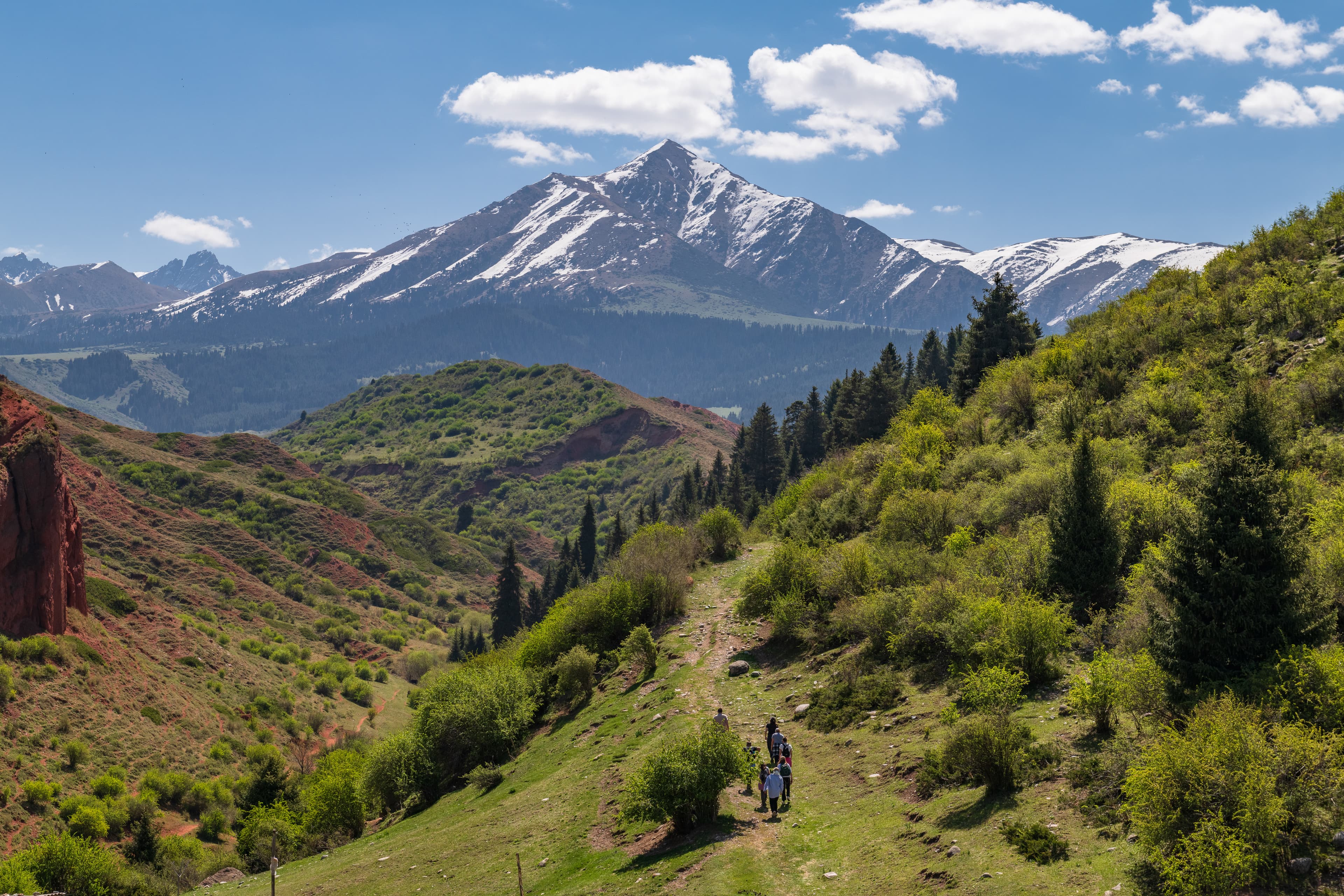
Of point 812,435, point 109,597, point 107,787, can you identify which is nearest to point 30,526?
point 109,597

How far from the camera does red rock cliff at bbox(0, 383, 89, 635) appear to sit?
63719mm

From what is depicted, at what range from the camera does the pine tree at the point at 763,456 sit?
410ft

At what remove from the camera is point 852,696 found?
35156 mm

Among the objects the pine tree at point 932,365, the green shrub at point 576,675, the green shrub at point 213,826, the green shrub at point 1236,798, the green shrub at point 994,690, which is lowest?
the green shrub at point 213,826

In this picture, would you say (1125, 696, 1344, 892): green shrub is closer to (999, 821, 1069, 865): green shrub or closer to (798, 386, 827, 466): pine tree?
(999, 821, 1069, 865): green shrub

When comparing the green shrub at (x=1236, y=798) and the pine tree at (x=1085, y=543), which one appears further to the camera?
the pine tree at (x=1085, y=543)

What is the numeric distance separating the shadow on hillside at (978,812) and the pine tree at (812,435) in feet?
305

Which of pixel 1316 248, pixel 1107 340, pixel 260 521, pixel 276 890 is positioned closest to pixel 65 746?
pixel 276 890

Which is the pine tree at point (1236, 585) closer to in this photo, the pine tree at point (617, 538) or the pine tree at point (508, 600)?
the pine tree at point (617, 538)

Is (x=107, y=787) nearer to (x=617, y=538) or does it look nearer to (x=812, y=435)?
(x=617, y=538)

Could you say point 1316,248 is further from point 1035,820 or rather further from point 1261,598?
point 1035,820

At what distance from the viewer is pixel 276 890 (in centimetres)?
3419

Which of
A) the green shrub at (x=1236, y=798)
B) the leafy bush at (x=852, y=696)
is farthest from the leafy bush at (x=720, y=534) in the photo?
the green shrub at (x=1236, y=798)

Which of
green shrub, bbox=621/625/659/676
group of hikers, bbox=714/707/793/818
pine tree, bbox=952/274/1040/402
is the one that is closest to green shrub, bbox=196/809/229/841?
green shrub, bbox=621/625/659/676
